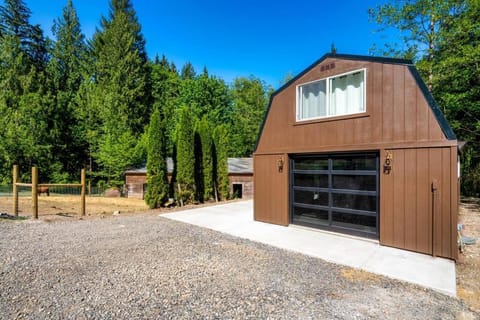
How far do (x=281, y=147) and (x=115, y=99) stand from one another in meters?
18.4

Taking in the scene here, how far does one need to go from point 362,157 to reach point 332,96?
5.29 ft

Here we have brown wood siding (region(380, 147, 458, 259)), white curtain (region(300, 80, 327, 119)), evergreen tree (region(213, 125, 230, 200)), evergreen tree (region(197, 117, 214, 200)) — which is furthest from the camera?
evergreen tree (region(213, 125, 230, 200))

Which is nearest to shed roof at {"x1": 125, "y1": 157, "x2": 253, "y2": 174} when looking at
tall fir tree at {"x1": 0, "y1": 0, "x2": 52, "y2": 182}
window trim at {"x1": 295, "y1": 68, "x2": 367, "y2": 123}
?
tall fir tree at {"x1": 0, "y1": 0, "x2": 52, "y2": 182}

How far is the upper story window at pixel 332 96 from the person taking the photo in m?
5.55

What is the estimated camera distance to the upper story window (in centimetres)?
555

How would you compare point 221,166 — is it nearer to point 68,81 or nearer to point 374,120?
point 374,120

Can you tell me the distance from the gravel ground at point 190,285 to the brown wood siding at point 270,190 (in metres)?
1.74

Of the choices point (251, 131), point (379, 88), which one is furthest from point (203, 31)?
point (379, 88)

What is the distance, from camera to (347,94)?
18.8ft

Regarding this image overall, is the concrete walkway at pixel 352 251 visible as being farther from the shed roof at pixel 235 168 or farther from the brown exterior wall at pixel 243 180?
the shed roof at pixel 235 168

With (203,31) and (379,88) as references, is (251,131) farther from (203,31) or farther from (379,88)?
(379,88)

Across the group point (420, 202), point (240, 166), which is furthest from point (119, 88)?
point (420, 202)

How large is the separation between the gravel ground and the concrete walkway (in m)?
0.29

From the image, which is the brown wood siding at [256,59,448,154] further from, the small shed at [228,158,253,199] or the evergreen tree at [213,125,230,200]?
the small shed at [228,158,253,199]
